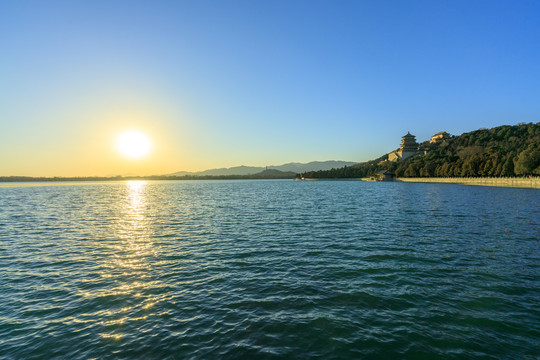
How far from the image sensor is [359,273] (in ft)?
53.0

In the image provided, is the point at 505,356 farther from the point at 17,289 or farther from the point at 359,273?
the point at 17,289

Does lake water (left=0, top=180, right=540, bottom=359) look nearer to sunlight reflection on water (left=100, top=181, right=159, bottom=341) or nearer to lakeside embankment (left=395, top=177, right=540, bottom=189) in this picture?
sunlight reflection on water (left=100, top=181, right=159, bottom=341)

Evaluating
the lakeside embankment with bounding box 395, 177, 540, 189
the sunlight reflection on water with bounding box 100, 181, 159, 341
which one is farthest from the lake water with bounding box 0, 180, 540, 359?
the lakeside embankment with bounding box 395, 177, 540, 189

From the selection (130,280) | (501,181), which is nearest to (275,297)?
(130,280)

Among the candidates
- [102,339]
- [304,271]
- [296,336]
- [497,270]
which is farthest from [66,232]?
[497,270]

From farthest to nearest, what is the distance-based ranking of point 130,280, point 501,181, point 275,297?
point 501,181 → point 130,280 → point 275,297

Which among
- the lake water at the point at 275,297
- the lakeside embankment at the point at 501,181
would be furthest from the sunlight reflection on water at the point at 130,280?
the lakeside embankment at the point at 501,181

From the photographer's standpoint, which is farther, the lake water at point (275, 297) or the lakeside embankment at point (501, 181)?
the lakeside embankment at point (501, 181)

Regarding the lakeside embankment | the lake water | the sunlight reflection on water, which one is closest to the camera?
the lake water

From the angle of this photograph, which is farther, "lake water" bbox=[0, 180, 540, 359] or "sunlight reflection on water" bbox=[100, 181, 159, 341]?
"sunlight reflection on water" bbox=[100, 181, 159, 341]

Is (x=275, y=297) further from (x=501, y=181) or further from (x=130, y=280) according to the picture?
(x=501, y=181)

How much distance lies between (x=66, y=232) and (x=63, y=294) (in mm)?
20339

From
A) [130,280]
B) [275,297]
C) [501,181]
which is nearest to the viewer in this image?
[275,297]

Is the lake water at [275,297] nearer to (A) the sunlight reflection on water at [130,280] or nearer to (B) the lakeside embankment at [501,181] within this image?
(A) the sunlight reflection on water at [130,280]
